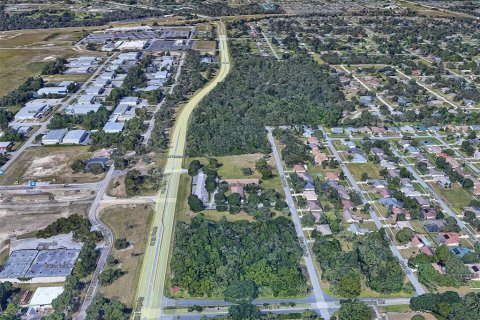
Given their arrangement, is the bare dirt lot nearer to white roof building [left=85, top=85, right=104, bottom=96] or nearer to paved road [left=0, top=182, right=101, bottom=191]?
paved road [left=0, top=182, right=101, bottom=191]

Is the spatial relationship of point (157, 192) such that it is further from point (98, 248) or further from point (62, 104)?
point (62, 104)

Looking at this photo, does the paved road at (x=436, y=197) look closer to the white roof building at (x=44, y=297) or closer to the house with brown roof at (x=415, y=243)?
the house with brown roof at (x=415, y=243)

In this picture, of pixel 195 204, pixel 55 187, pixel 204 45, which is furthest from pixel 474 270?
pixel 204 45

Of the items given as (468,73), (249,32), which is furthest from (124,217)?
(249,32)

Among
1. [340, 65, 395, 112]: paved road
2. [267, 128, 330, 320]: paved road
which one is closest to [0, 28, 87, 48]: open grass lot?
[340, 65, 395, 112]: paved road

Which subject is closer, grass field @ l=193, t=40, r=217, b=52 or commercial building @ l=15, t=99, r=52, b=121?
commercial building @ l=15, t=99, r=52, b=121
